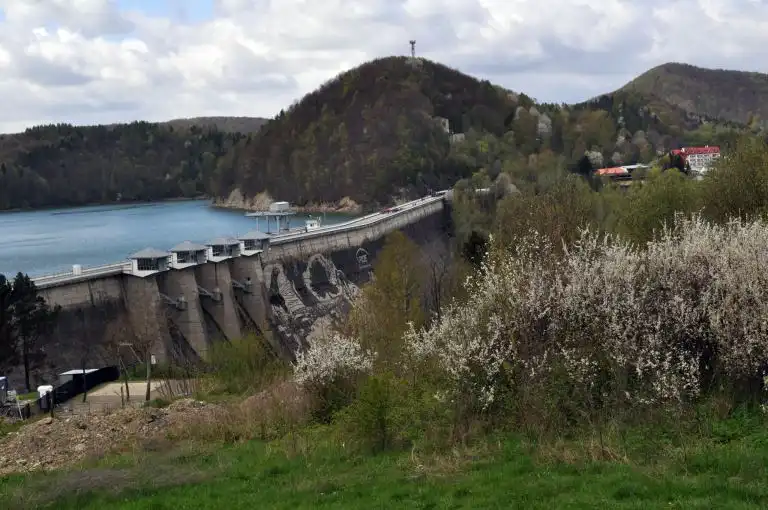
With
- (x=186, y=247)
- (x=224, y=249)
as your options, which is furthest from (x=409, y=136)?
(x=186, y=247)

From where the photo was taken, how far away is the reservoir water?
65750 millimetres

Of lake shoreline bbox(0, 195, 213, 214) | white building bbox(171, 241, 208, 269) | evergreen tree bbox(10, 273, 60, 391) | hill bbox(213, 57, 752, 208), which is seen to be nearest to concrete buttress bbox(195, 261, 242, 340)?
white building bbox(171, 241, 208, 269)

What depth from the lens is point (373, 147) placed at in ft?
407

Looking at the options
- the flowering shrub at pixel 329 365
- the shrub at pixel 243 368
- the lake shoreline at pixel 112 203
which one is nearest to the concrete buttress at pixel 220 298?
the shrub at pixel 243 368

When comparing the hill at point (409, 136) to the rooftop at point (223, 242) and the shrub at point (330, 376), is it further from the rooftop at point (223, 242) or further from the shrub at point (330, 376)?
the shrub at point (330, 376)

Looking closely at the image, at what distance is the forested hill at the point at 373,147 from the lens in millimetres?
114125

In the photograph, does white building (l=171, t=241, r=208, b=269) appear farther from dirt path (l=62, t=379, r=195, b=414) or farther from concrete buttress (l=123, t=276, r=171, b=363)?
dirt path (l=62, t=379, r=195, b=414)

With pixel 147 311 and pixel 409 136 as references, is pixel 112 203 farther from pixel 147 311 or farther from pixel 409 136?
pixel 147 311

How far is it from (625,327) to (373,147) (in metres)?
112

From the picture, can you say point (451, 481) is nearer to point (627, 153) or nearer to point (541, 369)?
point (541, 369)

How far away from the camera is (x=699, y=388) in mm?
12922

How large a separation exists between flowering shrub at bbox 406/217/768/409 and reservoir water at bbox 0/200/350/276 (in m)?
45.5

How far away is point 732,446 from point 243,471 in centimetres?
594

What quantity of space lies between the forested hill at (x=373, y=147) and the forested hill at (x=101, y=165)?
264mm
